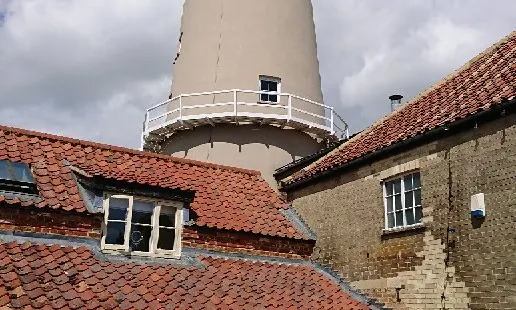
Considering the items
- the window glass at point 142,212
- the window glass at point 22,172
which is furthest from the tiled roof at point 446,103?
the window glass at point 22,172

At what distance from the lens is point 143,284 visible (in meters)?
9.81

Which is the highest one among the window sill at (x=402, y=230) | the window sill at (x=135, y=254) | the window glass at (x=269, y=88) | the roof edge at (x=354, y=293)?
the window glass at (x=269, y=88)

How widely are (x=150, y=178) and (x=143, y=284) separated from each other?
326 cm

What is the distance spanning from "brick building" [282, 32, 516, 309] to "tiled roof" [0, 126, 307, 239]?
4.94ft

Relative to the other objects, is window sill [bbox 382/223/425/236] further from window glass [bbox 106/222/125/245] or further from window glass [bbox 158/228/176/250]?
window glass [bbox 106/222/125/245]

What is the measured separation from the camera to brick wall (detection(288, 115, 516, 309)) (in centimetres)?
1011

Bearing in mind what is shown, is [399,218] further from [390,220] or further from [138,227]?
[138,227]

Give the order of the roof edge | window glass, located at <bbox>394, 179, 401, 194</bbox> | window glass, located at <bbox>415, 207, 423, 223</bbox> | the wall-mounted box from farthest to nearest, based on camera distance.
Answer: window glass, located at <bbox>394, 179, 401, 194</bbox> → window glass, located at <bbox>415, 207, 423, 223</bbox> → the roof edge → the wall-mounted box

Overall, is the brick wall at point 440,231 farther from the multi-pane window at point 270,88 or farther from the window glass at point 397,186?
the multi-pane window at point 270,88

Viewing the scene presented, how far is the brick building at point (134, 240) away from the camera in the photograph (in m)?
9.36

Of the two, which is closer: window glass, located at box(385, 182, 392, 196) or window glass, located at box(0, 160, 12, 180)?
window glass, located at box(0, 160, 12, 180)

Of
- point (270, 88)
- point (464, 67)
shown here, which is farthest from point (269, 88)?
point (464, 67)

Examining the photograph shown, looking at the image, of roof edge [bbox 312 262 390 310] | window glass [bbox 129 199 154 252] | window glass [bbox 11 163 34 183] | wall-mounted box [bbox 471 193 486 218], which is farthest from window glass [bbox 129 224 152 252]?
wall-mounted box [bbox 471 193 486 218]

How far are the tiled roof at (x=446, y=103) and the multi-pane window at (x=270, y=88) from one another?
447cm
